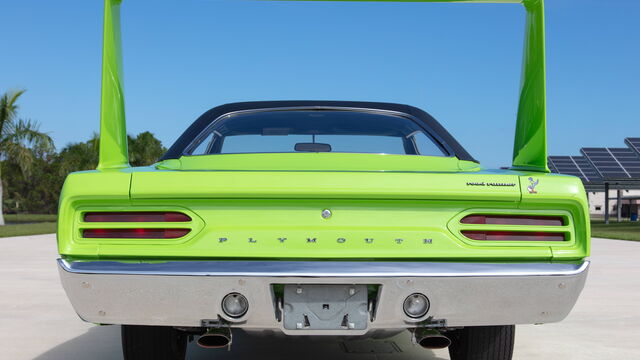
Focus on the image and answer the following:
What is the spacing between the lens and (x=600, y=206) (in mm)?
89562

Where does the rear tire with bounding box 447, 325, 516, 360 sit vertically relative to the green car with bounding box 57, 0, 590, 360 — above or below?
below

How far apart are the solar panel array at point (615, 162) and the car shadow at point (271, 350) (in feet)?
104

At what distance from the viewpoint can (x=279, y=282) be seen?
2.63 metres

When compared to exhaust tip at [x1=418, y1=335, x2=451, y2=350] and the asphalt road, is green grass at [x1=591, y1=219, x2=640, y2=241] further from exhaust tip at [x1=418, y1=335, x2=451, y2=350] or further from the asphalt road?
exhaust tip at [x1=418, y1=335, x2=451, y2=350]

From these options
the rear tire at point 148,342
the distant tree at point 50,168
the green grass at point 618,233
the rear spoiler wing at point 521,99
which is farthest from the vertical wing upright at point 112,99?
the distant tree at point 50,168

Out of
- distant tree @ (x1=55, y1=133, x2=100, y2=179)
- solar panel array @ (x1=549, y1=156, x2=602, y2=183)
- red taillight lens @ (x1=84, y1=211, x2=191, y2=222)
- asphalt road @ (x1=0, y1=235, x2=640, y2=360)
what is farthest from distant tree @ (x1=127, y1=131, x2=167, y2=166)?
red taillight lens @ (x1=84, y1=211, x2=191, y2=222)

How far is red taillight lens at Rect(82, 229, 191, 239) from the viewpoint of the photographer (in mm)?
2748

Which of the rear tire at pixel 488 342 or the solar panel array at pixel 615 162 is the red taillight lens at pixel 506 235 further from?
the solar panel array at pixel 615 162

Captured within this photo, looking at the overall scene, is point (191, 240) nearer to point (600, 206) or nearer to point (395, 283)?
point (395, 283)

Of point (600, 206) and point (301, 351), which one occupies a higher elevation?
point (301, 351)

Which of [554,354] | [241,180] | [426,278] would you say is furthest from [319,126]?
[554,354]

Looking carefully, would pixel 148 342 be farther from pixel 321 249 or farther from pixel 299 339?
pixel 321 249

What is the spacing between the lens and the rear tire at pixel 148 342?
3.29 meters

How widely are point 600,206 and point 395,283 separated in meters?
94.8
